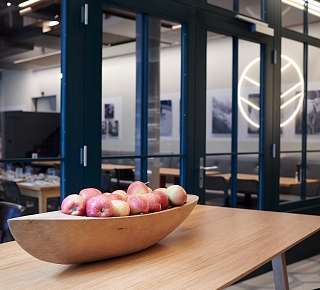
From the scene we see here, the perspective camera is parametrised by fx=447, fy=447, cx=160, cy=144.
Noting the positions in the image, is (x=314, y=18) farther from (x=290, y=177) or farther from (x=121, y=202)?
(x=121, y=202)

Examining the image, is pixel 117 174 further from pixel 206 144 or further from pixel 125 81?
pixel 206 144

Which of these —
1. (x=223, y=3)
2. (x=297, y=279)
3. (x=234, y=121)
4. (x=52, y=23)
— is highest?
(x=223, y=3)

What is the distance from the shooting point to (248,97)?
12.7 feet

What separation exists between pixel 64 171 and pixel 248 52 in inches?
81.4

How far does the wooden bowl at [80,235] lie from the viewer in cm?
104

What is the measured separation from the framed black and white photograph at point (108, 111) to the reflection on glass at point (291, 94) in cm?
206

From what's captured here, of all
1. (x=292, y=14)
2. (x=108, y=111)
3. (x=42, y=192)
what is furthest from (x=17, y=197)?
(x=292, y=14)

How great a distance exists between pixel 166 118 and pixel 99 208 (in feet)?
6.99

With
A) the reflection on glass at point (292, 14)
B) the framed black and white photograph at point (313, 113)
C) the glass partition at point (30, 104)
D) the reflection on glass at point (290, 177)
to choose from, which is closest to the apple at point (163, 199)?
the glass partition at point (30, 104)

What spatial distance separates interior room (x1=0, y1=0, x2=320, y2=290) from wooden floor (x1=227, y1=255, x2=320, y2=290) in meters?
0.03

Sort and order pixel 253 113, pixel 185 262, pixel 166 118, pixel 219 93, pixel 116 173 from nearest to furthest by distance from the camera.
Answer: pixel 185 262 → pixel 116 173 → pixel 166 118 → pixel 219 93 → pixel 253 113

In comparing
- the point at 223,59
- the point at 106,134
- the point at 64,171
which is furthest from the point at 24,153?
the point at 223,59

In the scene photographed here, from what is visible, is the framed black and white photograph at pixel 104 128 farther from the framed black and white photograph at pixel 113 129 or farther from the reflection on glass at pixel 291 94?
the reflection on glass at pixel 291 94

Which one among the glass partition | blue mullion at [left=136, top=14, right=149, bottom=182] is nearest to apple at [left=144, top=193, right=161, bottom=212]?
the glass partition
